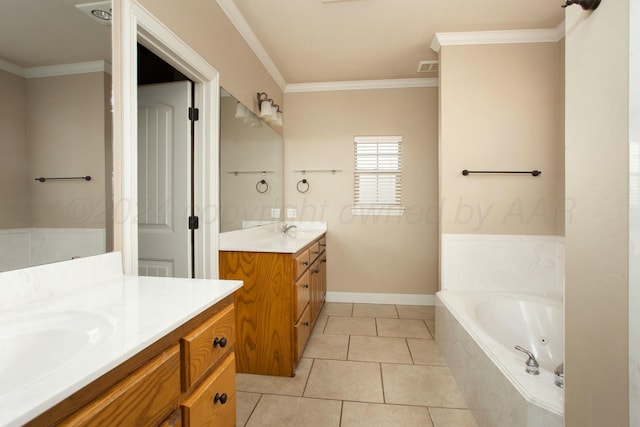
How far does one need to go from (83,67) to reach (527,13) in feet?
9.11

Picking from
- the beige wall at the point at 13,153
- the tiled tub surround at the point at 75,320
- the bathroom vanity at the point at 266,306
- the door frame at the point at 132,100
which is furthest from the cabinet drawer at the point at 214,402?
the bathroom vanity at the point at 266,306

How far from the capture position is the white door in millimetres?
1927

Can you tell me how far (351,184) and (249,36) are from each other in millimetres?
1749

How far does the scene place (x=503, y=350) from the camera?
1.50m

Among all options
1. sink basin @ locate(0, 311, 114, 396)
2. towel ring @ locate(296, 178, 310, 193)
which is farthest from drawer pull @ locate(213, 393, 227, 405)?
towel ring @ locate(296, 178, 310, 193)

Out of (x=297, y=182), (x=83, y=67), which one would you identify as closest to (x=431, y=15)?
(x=297, y=182)

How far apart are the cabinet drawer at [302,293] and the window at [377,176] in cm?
133

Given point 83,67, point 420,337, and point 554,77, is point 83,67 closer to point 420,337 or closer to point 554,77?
point 420,337

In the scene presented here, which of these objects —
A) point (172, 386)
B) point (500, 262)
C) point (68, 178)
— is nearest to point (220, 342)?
point (172, 386)

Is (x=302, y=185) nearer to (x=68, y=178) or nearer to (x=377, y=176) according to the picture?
(x=377, y=176)

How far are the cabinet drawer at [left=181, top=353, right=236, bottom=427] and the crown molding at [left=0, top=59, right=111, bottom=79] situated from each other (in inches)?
41.0

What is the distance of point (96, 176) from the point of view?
112 cm

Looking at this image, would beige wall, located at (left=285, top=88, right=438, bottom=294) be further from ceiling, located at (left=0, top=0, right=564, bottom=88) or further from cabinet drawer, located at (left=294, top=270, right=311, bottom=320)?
cabinet drawer, located at (left=294, top=270, right=311, bottom=320)

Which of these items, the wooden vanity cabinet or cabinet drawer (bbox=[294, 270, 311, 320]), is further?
cabinet drawer (bbox=[294, 270, 311, 320])
